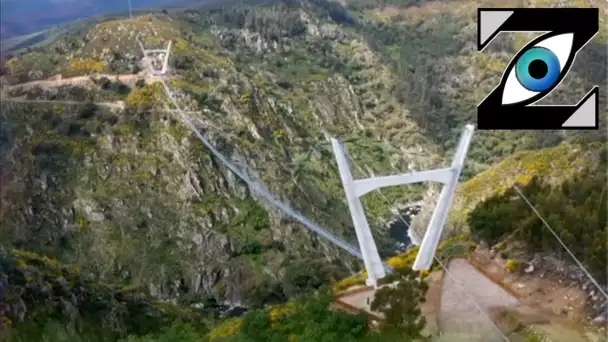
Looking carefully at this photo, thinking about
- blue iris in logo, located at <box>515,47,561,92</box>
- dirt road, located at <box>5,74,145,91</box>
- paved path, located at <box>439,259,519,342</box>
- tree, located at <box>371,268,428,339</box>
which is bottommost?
paved path, located at <box>439,259,519,342</box>

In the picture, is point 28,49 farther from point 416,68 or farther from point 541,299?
point 541,299

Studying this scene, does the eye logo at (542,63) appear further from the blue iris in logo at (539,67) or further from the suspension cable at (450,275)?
the suspension cable at (450,275)

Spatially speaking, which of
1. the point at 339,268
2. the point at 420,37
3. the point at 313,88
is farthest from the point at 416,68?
the point at 339,268

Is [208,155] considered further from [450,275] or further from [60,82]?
[450,275]

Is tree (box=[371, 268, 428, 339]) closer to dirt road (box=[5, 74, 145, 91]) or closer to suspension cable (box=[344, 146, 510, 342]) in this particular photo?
suspension cable (box=[344, 146, 510, 342])

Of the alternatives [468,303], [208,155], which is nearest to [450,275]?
[468,303]

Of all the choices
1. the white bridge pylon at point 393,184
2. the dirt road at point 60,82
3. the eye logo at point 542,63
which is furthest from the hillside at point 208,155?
the eye logo at point 542,63

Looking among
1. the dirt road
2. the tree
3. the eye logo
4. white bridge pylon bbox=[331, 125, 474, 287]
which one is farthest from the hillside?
the eye logo
